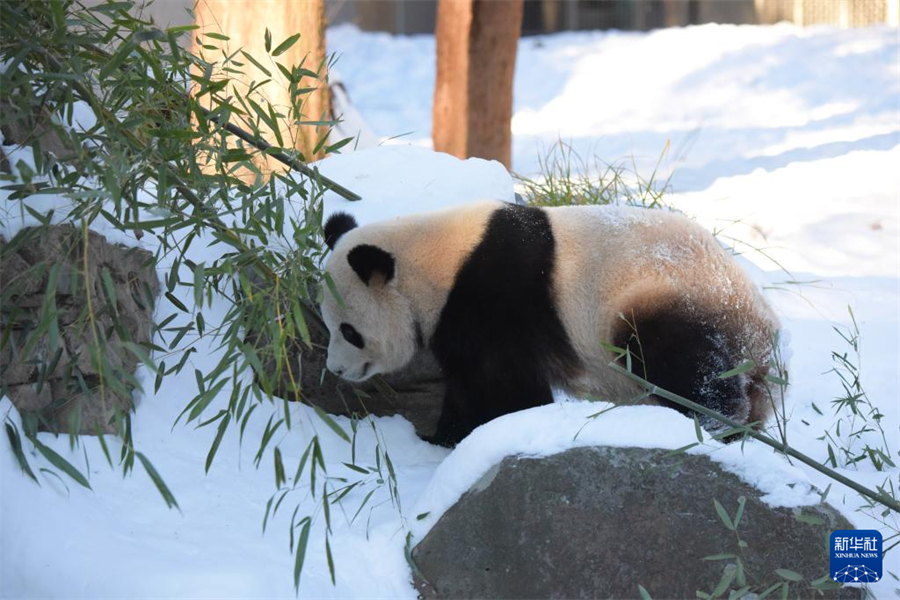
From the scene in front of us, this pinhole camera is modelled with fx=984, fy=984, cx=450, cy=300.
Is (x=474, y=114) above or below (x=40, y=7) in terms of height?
below

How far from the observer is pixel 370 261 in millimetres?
3102

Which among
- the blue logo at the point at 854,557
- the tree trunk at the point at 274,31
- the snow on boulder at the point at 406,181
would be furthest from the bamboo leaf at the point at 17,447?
the tree trunk at the point at 274,31

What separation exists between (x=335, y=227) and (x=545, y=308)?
0.83 m

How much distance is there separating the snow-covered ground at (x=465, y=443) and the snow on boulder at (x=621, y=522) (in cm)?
2

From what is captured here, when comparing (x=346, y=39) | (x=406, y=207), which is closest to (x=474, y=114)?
(x=406, y=207)

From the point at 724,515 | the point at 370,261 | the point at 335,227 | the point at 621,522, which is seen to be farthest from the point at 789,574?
the point at 335,227

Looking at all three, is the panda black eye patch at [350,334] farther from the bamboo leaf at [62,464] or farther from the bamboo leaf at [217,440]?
the bamboo leaf at [62,464]

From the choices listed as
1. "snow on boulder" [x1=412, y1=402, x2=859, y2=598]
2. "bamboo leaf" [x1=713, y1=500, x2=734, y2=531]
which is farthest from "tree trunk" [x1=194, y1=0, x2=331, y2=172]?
"bamboo leaf" [x1=713, y1=500, x2=734, y2=531]

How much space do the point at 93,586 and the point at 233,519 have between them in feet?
1.45

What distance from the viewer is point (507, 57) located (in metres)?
7.34

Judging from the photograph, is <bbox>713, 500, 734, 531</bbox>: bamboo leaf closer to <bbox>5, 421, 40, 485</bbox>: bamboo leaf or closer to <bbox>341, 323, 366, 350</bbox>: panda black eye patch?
<bbox>341, 323, 366, 350</bbox>: panda black eye patch

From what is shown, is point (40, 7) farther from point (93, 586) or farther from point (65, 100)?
point (93, 586)

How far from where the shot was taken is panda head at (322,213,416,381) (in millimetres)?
3209

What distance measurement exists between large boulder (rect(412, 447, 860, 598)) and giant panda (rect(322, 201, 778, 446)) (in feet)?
1.98
